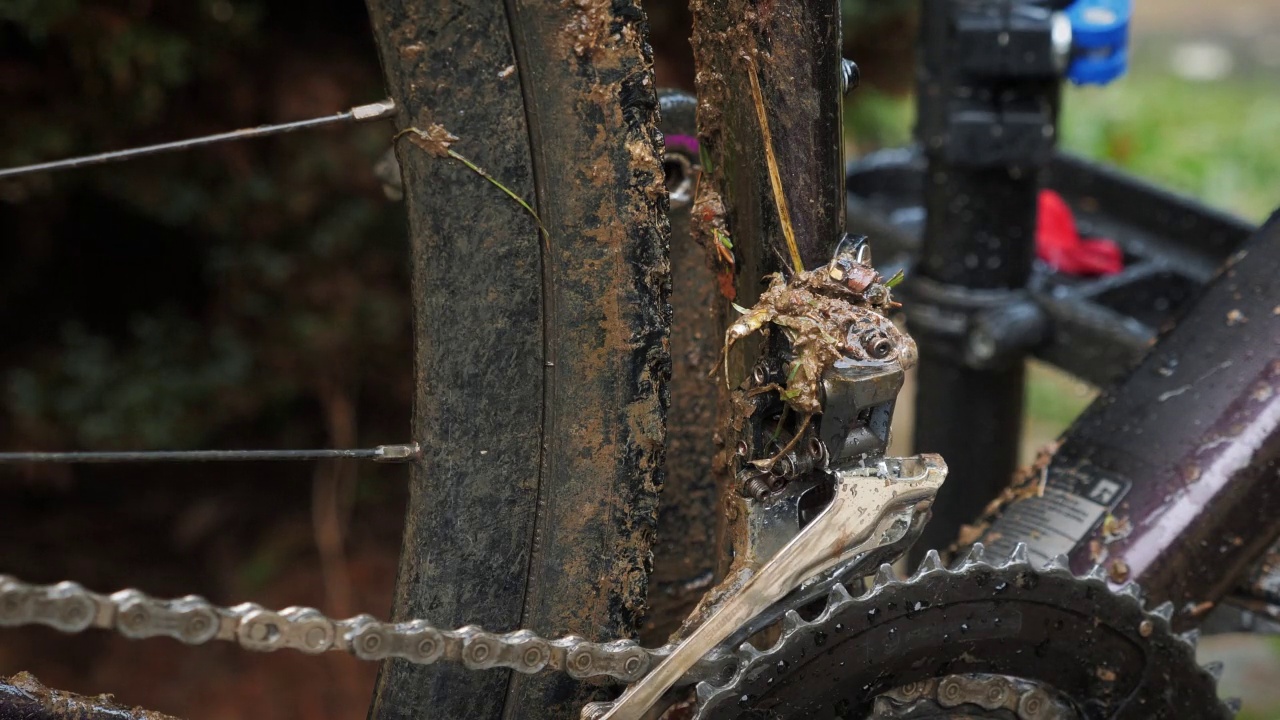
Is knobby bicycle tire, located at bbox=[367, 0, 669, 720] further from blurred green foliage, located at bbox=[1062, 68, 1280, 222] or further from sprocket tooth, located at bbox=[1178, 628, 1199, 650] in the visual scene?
blurred green foliage, located at bbox=[1062, 68, 1280, 222]

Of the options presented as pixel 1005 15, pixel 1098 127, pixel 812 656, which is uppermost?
pixel 1005 15

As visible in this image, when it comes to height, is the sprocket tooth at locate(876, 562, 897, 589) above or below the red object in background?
above

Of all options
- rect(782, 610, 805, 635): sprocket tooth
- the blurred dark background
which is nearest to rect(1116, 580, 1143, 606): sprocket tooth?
rect(782, 610, 805, 635): sprocket tooth

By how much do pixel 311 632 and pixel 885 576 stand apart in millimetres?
342

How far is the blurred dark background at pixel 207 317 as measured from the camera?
169 cm

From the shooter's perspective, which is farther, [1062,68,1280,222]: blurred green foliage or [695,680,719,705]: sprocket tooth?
[1062,68,1280,222]: blurred green foliage

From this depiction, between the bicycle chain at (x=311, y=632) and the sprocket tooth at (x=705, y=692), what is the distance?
17mm

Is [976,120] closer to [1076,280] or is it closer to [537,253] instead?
[1076,280]

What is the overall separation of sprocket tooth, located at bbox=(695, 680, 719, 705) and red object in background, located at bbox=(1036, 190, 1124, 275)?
4.33 ft

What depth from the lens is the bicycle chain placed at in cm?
64

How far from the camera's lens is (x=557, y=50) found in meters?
0.73

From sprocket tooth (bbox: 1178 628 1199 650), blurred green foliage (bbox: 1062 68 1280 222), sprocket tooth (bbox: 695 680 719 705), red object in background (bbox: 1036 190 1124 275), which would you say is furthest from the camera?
blurred green foliage (bbox: 1062 68 1280 222)

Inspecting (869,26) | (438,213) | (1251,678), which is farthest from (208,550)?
(1251,678)

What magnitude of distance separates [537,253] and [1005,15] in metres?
0.94
